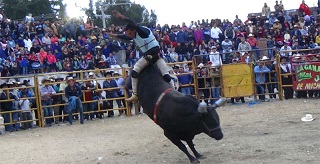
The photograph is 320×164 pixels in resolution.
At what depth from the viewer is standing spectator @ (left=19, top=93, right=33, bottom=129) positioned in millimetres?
17172

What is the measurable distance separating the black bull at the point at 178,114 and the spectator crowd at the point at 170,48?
853 centimetres

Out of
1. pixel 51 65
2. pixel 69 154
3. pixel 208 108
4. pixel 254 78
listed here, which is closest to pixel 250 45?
pixel 254 78

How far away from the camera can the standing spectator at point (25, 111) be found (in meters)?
17.2

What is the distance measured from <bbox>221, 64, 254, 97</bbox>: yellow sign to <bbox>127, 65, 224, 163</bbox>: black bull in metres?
9.49

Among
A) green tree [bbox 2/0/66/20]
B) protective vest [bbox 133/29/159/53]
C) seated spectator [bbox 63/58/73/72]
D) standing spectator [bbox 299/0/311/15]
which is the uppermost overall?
A: green tree [bbox 2/0/66/20]

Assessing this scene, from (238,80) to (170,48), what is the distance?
6.99m

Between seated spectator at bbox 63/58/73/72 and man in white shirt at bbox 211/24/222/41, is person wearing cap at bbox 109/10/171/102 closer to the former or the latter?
seated spectator at bbox 63/58/73/72

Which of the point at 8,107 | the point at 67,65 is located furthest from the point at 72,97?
the point at 67,65

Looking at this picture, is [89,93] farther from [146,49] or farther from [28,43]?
[146,49]

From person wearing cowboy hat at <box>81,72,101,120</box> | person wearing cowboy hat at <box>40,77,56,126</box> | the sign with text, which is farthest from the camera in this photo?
person wearing cowboy hat at <box>81,72,101,120</box>

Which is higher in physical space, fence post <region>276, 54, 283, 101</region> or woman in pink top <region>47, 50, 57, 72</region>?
woman in pink top <region>47, 50, 57, 72</region>

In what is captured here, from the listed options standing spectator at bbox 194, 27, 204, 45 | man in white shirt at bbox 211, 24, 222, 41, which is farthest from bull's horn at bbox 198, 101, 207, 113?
man in white shirt at bbox 211, 24, 222, 41

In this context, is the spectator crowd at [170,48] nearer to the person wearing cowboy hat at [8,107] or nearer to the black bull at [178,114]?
the person wearing cowboy hat at [8,107]

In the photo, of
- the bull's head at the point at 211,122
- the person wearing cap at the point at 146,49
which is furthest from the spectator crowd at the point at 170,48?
the bull's head at the point at 211,122
